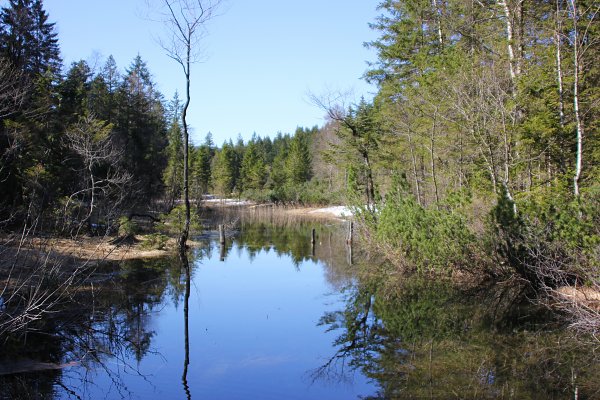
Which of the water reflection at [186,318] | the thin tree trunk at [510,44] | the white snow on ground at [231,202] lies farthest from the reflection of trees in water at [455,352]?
the white snow on ground at [231,202]

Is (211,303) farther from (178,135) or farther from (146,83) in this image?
(178,135)

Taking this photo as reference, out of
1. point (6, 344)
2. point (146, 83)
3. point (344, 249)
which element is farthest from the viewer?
point (146, 83)

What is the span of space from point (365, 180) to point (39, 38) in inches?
831

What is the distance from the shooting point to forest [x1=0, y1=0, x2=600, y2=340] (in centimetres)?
1159

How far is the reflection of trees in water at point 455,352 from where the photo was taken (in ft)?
22.4

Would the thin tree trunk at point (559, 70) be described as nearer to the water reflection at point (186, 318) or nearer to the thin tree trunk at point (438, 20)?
the water reflection at point (186, 318)

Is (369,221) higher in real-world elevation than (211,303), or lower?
higher

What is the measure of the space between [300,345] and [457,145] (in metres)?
11.2

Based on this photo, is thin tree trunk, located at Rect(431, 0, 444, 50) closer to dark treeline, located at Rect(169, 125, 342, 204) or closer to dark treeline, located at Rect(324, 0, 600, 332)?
dark treeline, located at Rect(324, 0, 600, 332)

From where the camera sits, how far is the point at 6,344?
760cm

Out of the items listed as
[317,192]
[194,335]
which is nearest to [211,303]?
[194,335]

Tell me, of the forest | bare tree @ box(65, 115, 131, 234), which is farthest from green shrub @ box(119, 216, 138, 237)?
bare tree @ box(65, 115, 131, 234)

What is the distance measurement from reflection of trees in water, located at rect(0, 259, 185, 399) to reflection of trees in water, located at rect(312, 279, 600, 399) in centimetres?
340

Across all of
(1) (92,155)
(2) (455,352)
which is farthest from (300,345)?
(1) (92,155)
